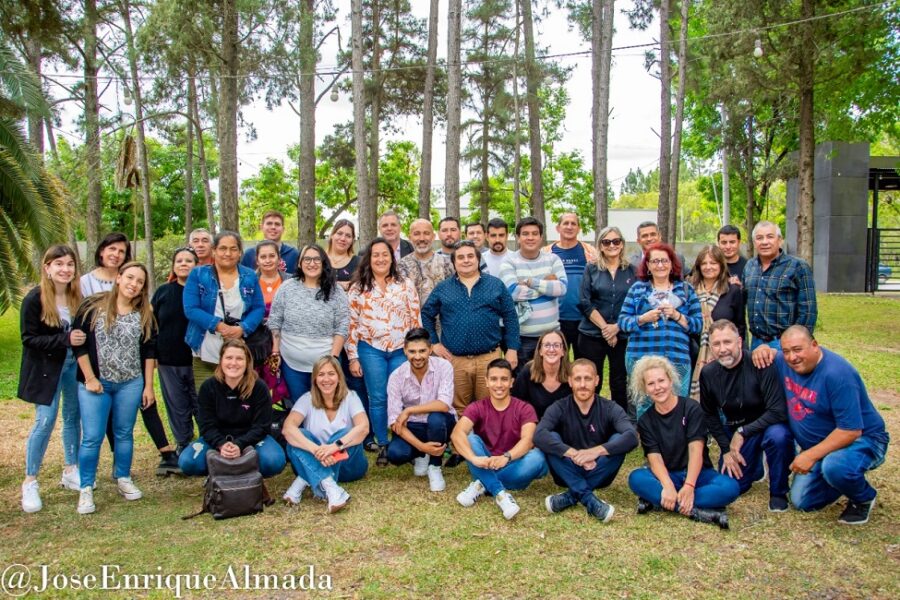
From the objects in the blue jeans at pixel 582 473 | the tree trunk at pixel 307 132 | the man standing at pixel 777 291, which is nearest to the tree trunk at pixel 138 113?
the tree trunk at pixel 307 132

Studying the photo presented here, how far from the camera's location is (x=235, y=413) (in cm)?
459

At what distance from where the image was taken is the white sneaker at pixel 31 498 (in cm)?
443

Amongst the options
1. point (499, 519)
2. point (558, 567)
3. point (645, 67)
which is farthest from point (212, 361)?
point (645, 67)

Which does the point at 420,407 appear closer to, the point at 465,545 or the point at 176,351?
the point at 465,545

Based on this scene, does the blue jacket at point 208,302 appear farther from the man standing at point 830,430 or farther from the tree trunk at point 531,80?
the tree trunk at point 531,80

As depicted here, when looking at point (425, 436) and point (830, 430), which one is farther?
point (425, 436)

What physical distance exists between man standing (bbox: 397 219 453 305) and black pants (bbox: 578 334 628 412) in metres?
1.24

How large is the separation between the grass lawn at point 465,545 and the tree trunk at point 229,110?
8830mm

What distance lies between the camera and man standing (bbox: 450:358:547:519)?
4465 mm

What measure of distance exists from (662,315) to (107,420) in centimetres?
384

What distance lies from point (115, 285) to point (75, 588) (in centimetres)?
194

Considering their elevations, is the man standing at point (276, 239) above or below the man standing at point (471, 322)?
above

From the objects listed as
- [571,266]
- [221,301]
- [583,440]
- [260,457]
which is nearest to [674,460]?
[583,440]

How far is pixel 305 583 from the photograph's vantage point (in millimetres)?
3436
